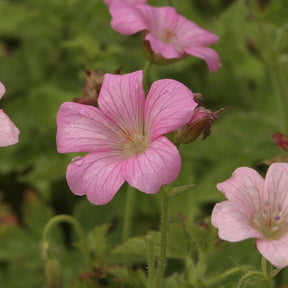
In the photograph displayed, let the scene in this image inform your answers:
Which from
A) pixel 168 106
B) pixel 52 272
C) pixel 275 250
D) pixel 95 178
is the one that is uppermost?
pixel 168 106

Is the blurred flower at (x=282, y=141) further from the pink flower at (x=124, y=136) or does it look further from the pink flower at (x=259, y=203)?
the pink flower at (x=124, y=136)

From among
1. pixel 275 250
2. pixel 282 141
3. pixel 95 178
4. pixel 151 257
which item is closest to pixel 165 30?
pixel 282 141

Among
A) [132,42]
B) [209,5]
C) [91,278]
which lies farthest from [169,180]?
[209,5]

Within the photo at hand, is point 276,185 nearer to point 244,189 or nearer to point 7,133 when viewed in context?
point 244,189

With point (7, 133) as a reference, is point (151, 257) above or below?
below

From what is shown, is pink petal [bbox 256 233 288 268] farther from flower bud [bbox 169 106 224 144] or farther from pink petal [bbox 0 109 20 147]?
pink petal [bbox 0 109 20 147]

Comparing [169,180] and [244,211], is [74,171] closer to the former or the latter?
[169,180]
